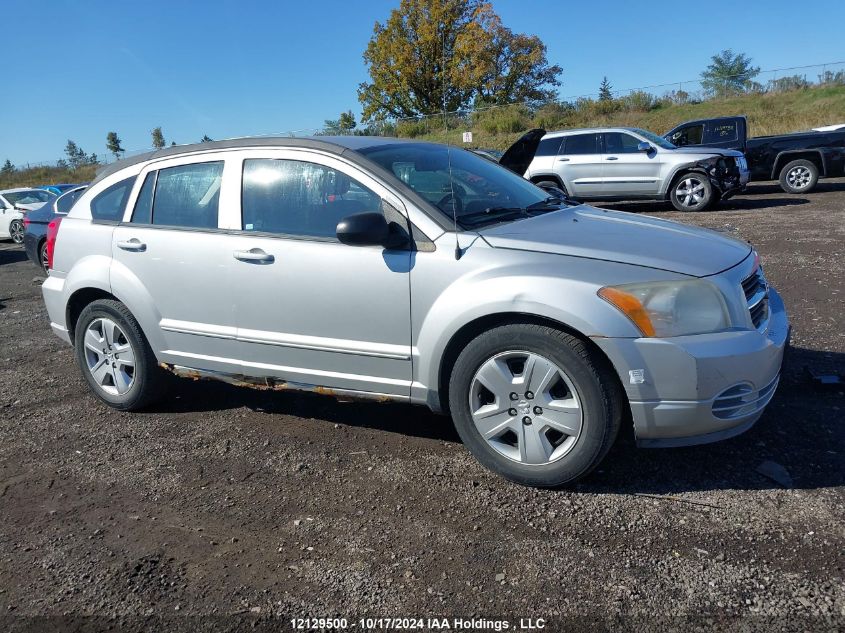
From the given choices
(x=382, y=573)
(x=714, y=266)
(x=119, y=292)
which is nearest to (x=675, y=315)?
(x=714, y=266)

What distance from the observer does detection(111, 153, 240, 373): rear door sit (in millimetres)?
4168

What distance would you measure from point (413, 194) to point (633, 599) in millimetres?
2215

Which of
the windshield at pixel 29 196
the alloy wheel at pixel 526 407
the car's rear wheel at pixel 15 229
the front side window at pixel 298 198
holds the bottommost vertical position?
the alloy wheel at pixel 526 407

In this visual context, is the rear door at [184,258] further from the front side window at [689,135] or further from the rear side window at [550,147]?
the front side window at [689,135]

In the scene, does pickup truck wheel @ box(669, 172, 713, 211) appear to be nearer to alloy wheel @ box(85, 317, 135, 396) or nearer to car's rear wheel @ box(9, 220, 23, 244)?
alloy wheel @ box(85, 317, 135, 396)

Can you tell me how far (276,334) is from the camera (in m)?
3.99

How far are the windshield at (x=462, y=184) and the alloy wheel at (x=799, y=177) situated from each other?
13.9 metres

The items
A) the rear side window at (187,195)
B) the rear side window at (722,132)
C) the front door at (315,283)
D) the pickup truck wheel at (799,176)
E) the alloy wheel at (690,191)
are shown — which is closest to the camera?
the front door at (315,283)

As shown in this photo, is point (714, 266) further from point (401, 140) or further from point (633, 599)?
point (401, 140)

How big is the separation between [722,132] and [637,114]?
20.2m

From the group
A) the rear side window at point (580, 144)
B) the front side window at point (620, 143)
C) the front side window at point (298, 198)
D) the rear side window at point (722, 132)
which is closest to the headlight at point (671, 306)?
the front side window at point (298, 198)

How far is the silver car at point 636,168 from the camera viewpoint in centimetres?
1385

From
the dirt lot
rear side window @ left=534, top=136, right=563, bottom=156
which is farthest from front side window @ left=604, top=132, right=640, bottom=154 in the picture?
the dirt lot

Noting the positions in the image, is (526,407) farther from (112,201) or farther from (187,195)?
(112,201)
